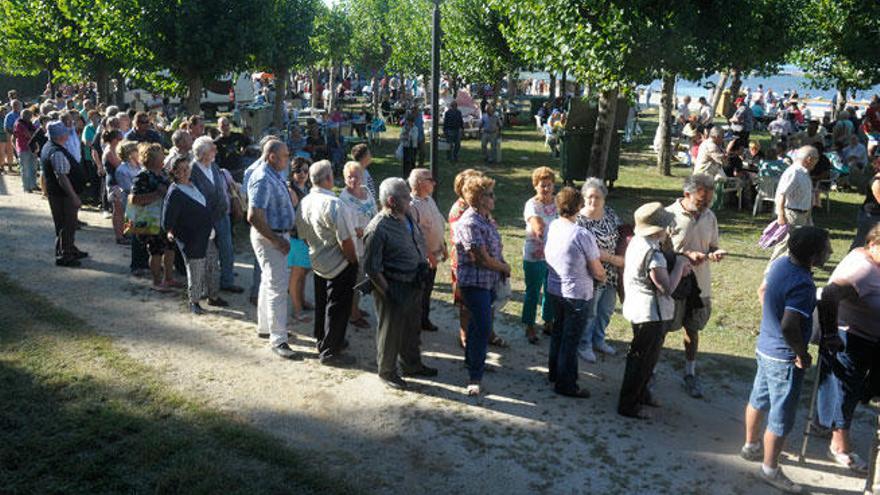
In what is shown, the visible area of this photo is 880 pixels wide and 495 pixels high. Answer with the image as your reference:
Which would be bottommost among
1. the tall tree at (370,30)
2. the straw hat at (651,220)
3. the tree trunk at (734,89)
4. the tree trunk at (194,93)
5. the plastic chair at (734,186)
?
the plastic chair at (734,186)

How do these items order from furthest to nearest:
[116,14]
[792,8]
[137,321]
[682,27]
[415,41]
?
[415,41] < [792,8] < [116,14] < [682,27] < [137,321]

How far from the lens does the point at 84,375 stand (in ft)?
19.9

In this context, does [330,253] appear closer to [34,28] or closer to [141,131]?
[141,131]

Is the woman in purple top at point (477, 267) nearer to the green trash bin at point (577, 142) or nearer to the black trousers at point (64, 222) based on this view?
the black trousers at point (64, 222)

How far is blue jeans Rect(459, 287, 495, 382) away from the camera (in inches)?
229

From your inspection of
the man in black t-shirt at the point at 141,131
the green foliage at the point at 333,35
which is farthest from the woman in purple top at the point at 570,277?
the green foliage at the point at 333,35

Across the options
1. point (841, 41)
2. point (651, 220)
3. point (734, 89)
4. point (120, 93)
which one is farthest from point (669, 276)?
point (120, 93)

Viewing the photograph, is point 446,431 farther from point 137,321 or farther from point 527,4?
point 527,4

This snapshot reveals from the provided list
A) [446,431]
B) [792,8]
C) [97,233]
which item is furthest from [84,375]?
[792,8]

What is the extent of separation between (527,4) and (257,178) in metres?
8.42

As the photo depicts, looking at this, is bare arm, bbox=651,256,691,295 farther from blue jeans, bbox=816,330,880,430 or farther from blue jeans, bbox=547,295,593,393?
blue jeans, bbox=816,330,880,430

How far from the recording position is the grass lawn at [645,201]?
25.3ft

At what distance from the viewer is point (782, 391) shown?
4.68 metres

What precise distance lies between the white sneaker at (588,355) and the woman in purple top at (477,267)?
50.4 inches
